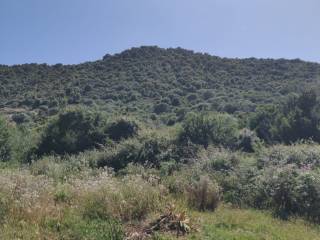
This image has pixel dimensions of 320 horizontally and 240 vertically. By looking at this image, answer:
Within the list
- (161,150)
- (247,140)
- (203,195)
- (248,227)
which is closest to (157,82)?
(247,140)

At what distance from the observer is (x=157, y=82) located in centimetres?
5634

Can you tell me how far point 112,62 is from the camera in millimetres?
66188

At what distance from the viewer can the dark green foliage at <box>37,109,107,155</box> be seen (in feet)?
103

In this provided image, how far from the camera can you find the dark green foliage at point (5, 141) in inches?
1139

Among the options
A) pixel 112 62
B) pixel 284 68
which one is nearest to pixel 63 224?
pixel 284 68

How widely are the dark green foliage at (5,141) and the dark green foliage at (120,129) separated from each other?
6469mm

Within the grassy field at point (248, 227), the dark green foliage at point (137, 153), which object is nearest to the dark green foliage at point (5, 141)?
the dark green foliage at point (137, 153)

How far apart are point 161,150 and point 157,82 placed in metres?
33.4

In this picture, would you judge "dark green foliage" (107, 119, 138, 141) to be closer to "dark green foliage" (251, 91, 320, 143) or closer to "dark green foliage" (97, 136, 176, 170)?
"dark green foliage" (97, 136, 176, 170)

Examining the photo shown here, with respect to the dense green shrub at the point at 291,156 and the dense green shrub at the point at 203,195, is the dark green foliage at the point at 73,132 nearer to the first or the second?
the dense green shrub at the point at 291,156

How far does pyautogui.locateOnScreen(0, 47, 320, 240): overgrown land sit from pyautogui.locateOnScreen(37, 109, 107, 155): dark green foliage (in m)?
0.07

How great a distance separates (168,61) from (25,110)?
22097 mm

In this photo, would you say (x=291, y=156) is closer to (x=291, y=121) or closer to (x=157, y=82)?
(x=291, y=121)

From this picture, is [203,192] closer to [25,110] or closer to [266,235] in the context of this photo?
[266,235]
